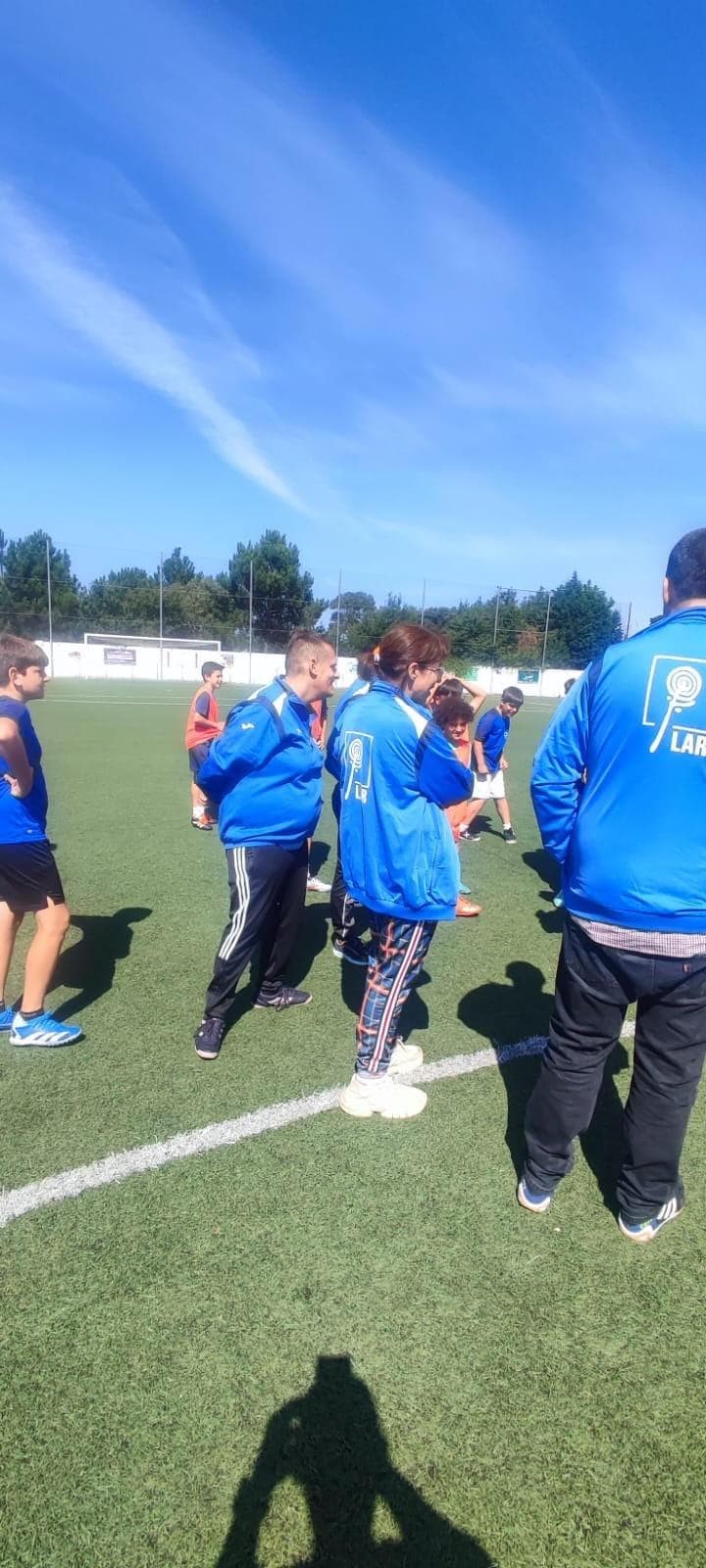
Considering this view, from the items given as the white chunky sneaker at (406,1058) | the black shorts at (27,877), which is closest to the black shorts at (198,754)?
the black shorts at (27,877)

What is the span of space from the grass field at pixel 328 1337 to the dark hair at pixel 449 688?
7.60 feet

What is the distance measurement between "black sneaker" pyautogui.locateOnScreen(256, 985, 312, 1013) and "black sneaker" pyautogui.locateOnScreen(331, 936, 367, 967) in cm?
68

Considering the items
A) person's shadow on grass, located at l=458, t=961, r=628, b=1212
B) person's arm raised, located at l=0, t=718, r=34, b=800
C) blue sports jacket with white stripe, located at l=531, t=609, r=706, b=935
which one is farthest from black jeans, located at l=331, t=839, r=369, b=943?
blue sports jacket with white stripe, located at l=531, t=609, r=706, b=935

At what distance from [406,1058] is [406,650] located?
2038 mm

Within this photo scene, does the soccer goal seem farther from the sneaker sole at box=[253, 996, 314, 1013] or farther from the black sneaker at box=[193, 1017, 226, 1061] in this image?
the black sneaker at box=[193, 1017, 226, 1061]

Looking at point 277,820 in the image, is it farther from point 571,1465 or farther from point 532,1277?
point 571,1465

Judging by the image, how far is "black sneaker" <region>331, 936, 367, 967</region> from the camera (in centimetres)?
516

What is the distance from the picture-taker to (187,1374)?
209 cm

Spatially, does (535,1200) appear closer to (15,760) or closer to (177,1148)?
(177,1148)

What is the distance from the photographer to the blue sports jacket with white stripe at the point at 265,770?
3.63 m

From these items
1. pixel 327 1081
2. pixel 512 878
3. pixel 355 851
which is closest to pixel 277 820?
pixel 355 851

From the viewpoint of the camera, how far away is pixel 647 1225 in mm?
2641

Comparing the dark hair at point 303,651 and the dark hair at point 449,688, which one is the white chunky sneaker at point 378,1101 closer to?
the dark hair at point 303,651

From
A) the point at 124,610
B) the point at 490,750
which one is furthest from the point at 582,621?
the point at 490,750
